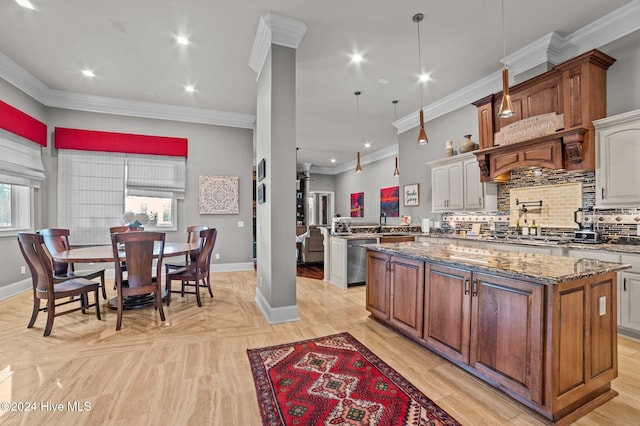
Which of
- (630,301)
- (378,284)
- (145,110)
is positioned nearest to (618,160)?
(630,301)

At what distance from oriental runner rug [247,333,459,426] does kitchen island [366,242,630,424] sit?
47cm

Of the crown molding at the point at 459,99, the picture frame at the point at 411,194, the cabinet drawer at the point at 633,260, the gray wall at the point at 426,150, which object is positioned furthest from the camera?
the picture frame at the point at 411,194

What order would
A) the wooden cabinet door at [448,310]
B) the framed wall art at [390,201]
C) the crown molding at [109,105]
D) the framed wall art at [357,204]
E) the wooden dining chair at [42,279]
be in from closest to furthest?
the wooden cabinet door at [448,310] → the wooden dining chair at [42,279] → the crown molding at [109,105] → the framed wall art at [390,201] → the framed wall art at [357,204]

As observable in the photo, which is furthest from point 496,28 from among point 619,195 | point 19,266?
point 19,266

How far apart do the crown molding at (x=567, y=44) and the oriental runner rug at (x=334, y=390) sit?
402 centimetres

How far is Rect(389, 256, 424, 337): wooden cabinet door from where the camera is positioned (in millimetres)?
2475

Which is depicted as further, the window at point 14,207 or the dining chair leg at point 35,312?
the window at point 14,207

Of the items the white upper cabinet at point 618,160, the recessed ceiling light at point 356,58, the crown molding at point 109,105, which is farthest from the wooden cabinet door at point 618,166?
the crown molding at point 109,105

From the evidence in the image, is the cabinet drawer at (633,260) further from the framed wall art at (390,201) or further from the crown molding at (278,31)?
the framed wall art at (390,201)

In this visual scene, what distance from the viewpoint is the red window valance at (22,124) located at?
3.89 metres

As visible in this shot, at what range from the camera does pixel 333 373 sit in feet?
6.99

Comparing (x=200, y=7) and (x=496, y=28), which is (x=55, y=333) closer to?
(x=200, y=7)

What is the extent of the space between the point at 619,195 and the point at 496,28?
222 centimetres

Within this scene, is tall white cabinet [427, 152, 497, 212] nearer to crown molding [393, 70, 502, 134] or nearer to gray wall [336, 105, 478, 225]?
gray wall [336, 105, 478, 225]
